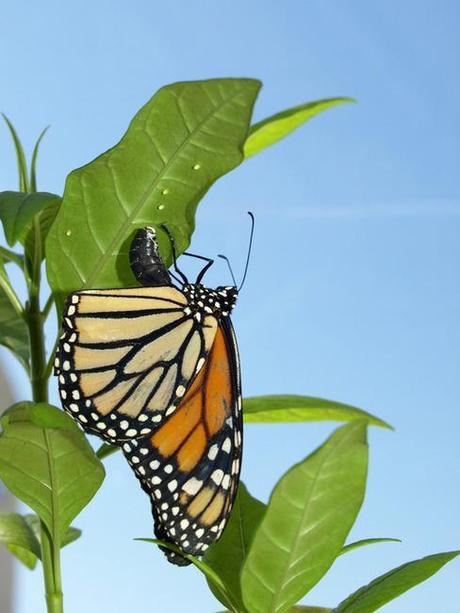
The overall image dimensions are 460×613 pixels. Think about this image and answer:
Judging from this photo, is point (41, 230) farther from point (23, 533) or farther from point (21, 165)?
point (23, 533)

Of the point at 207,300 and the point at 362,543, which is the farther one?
the point at 207,300

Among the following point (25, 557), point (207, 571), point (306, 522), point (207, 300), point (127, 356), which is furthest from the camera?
point (25, 557)

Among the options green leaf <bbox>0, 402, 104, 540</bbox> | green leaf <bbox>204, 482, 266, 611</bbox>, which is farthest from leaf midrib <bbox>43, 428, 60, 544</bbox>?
green leaf <bbox>204, 482, 266, 611</bbox>

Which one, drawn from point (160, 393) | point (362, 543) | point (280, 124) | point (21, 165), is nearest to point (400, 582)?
point (362, 543)

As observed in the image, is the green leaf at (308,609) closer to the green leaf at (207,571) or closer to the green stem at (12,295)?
the green leaf at (207,571)

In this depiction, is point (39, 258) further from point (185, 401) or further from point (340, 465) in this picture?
point (340, 465)

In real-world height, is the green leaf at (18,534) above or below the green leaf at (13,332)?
below

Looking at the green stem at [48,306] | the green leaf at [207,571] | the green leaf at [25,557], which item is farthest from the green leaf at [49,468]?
the green leaf at [25,557]

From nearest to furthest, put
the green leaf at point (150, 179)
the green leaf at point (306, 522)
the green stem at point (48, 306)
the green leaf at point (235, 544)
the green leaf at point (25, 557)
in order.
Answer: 1. the green leaf at point (306, 522)
2. the green leaf at point (150, 179)
3. the green leaf at point (235, 544)
4. the green stem at point (48, 306)
5. the green leaf at point (25, 557)
